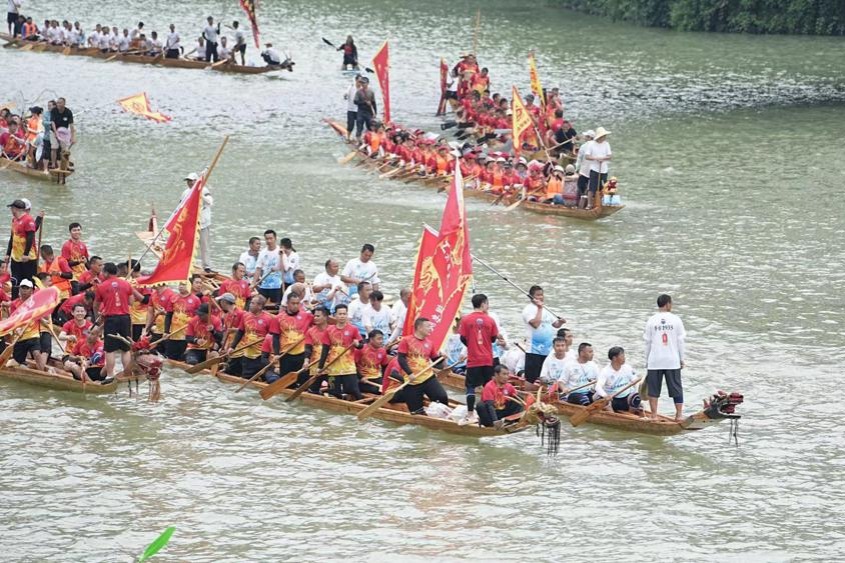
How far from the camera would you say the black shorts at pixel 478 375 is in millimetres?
19812

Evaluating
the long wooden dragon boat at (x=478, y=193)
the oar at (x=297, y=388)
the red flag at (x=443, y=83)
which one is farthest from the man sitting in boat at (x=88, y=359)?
the red flag at (x=443, y=83)

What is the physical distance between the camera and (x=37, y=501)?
58.3ft

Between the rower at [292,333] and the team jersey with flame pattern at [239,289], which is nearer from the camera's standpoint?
the rower at [292,333]

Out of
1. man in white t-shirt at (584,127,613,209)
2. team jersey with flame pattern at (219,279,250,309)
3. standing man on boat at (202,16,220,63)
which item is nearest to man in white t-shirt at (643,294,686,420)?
team jersey with flame pattern at (219,279,250,309)

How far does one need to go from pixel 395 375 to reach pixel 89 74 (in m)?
31.2

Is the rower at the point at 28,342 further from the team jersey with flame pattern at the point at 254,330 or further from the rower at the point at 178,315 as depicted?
the team jersey with flame pattern at the point at 254,330

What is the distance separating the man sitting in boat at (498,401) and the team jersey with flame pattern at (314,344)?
266cm

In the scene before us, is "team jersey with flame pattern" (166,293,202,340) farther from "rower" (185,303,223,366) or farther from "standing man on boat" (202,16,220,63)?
"standing man on boat" (202,16,220,63)

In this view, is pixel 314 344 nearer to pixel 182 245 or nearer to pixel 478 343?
pixel 478 343

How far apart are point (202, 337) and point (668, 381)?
6.80 meters

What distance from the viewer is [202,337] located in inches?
882

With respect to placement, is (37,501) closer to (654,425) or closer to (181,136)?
(654,425)

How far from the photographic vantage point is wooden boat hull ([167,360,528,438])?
19.1 metres

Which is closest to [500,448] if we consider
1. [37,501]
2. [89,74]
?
[37,501]
